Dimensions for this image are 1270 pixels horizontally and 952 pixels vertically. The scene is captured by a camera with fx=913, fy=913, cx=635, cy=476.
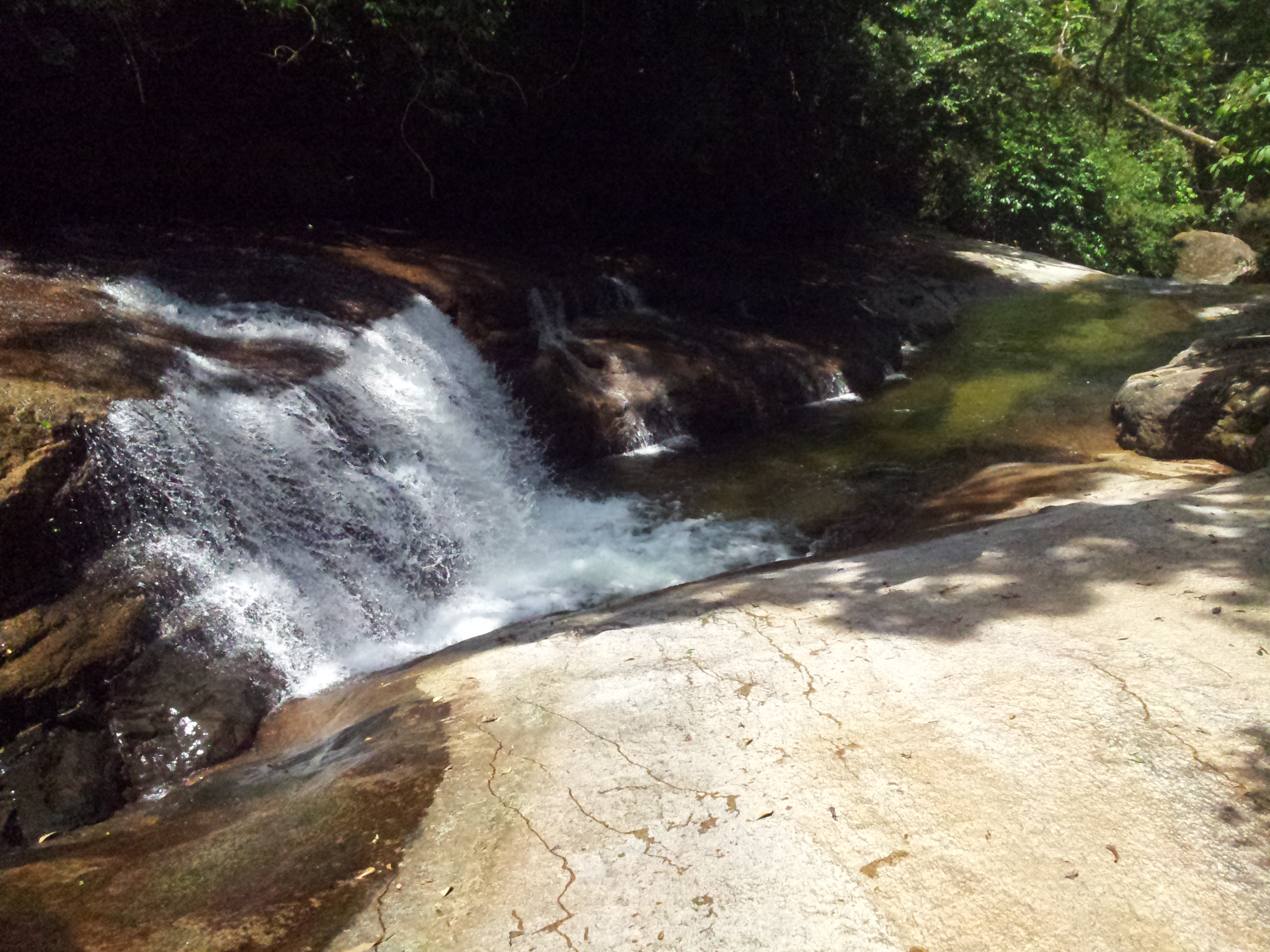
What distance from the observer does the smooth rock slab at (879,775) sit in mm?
2328

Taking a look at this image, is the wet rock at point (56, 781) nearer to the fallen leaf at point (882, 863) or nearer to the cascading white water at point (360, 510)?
the cascading white water at point (360, 510)

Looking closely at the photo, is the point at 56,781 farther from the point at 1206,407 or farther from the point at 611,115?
the point at 611,115

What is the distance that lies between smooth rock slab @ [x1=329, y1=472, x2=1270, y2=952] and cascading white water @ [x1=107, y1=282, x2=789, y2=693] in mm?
1620

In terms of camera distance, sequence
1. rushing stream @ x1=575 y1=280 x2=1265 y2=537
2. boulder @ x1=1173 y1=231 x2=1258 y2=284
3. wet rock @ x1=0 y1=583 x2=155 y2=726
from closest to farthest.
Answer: wet rock @ x1=0 y1=583 x2=155 y2=726 → rushing stream @ x1=575 y1=280 x2=1265 y2=537 → boulder @ x1=1173 y1=231 x2=1258 y2=284

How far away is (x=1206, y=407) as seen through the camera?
774 cm

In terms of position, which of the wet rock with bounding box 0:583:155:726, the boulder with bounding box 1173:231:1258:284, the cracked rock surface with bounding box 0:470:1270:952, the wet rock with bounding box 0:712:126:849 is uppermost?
the boulder with bounding box 1173:231:1258:284

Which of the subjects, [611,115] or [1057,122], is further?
[1057,122]

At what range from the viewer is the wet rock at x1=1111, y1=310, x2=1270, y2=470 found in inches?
285

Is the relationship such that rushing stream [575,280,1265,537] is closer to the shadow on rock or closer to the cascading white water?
the cascading white water

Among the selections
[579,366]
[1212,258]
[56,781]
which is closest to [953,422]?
[579,366]

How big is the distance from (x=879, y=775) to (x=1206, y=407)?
257 inches

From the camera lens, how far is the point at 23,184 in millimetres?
8312

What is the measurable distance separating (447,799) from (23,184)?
8.19 meters

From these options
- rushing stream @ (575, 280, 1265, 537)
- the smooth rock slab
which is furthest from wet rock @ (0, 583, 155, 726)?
rushing stream @ (575, 280, 1265, 537)
